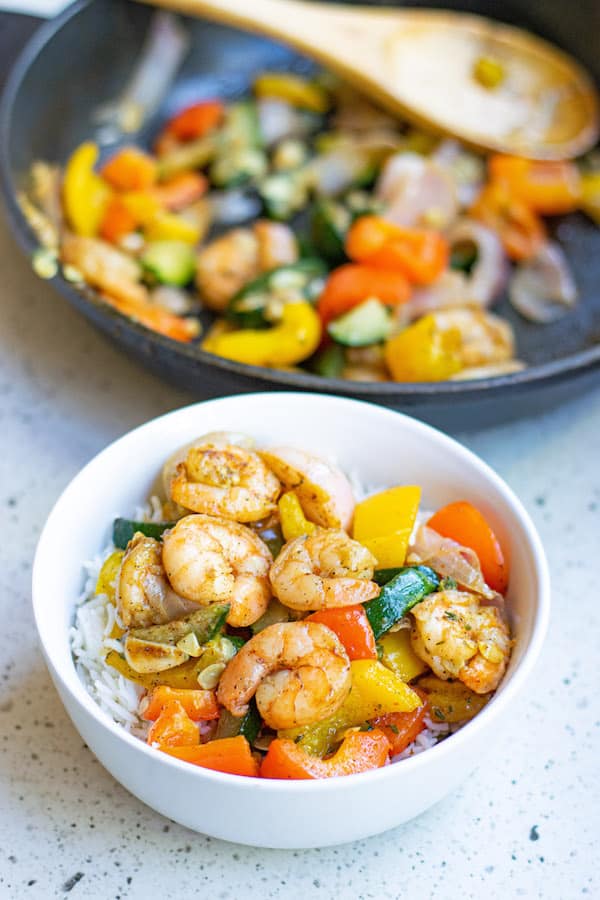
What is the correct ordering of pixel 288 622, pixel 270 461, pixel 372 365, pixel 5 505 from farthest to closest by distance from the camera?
pixel 372 365, pixel 5 505, pixel 270 461, pixel 288 622

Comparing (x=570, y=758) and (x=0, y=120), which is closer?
(x=570, y=758)

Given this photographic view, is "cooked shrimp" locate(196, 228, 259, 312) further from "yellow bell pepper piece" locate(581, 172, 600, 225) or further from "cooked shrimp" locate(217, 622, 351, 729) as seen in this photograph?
"cooked shrimp" locate(217, 622, 351, 729)

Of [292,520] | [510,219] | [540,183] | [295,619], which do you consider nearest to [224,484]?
[292,520]

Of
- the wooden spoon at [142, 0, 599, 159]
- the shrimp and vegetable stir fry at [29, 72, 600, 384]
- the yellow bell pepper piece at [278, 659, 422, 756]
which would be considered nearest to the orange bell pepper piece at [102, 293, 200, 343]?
the shrimp and vegetable stir fry at [29, 72, 600, 384]

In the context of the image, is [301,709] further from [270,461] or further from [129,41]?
[129,41]

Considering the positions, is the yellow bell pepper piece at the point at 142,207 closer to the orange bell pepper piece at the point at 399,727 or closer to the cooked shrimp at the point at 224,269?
the cooked shrimp at the point at 224,269

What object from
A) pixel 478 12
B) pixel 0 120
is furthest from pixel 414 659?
pixel 478 12
